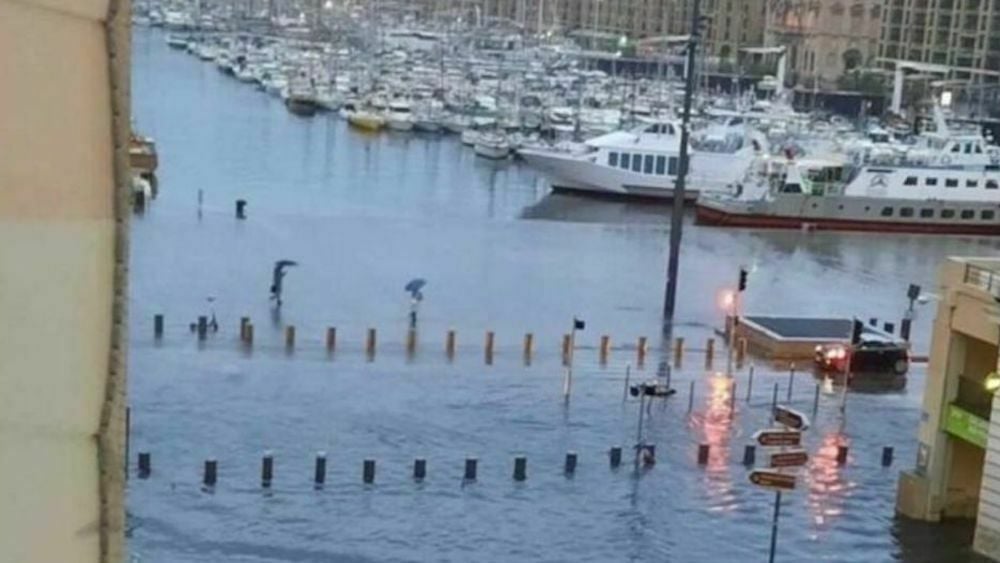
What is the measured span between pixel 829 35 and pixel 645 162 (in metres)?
51.7

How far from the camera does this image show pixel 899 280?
110 feet

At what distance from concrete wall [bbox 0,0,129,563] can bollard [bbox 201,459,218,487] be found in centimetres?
1351

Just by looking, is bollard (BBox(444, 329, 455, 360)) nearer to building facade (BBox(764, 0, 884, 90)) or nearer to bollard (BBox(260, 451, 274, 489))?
bollard (BBox(260, 451, 274, 489))

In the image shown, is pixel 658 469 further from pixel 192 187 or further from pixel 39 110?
pixel 192 187

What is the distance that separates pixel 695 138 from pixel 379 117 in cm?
1373

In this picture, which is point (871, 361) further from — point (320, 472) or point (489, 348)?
point (320, 472)

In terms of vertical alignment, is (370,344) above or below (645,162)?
below

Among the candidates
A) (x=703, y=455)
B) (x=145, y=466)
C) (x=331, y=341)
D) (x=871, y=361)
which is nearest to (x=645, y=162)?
(x=871, y=361)

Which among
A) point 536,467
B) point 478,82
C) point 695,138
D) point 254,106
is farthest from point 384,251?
point 478,82

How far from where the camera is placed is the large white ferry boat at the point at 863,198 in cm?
4153

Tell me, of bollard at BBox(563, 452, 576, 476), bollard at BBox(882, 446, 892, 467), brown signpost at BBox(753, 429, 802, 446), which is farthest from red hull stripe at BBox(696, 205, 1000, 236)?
brown signpost at BBox(753, 429, 802, 446)

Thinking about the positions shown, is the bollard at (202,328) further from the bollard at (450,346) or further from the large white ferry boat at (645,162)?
the large white ferry boat at (645,162)

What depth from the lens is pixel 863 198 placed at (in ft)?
139

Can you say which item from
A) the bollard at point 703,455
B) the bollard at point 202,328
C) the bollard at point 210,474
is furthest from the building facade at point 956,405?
the bollard at point 202,328
